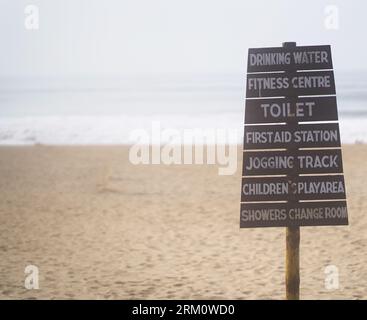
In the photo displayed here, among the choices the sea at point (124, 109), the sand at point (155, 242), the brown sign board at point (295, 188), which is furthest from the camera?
the sea at point (124, 109)

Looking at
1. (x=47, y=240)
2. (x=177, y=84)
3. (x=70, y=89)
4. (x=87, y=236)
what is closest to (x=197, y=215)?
(x=87, y=236)

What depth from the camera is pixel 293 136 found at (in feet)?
9.52

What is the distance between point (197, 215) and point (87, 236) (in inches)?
78.7

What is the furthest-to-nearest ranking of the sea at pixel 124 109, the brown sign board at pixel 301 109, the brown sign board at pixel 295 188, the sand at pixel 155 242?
the sea at pixel 124 109 < the sand at pixel 155 242 < the brown sign board at pixel 295 188 < the brown sign board at pixel 301 109

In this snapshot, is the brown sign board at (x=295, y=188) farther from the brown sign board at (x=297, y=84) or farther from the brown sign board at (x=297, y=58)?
the brown sign board at (x=297, y=58)

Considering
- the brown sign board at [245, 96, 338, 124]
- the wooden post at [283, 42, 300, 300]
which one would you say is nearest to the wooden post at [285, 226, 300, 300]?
the wooden post at [283, 42, 300, 300]

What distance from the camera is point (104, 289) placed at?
4023 millimetres

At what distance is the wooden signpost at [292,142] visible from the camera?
113 inches

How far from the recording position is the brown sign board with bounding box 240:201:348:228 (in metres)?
2.98

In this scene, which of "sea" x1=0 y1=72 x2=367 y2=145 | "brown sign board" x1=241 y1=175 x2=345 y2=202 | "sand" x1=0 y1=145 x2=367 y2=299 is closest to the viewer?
"brown sign board" x1=241 y1=175 x2=345 y2=202

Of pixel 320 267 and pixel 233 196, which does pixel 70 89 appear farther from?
pixel 320 267

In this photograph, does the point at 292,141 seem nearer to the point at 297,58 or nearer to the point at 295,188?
the point at 295,188

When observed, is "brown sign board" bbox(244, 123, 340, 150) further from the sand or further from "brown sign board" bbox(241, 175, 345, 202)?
the sand

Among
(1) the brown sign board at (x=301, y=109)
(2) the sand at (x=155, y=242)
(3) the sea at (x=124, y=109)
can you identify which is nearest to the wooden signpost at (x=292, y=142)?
(1) the brown sign board at (x=301, y=109)
